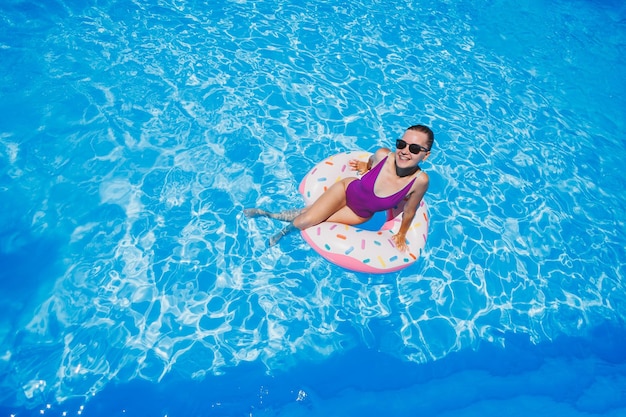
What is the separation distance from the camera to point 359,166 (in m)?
4.98

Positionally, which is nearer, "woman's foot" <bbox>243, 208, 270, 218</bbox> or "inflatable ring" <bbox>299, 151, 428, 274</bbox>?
"inflatable ring" <bbox>299, 151, 428, 274</bbox>

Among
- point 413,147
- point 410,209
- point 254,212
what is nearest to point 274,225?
point 254,212

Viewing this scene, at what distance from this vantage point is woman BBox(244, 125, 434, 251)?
14.0 feet

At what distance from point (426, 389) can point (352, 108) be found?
13.6 ft

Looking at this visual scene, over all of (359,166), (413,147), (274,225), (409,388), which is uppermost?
(413,147)

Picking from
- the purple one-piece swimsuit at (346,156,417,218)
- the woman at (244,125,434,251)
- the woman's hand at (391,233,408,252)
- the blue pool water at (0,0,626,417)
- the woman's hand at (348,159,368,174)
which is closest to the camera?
the blue pool water at (0,0,626,417)

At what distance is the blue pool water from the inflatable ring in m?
0.45

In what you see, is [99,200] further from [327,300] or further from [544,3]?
[544,3]

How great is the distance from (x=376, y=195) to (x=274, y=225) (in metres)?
1.32

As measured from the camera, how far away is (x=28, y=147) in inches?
215

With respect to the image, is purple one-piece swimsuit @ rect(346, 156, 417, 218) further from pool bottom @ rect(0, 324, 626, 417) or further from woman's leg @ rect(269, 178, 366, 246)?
pool bottom @ rect(0, 324, 626, 417)

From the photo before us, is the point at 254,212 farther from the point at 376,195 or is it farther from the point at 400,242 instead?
the point at 400,242

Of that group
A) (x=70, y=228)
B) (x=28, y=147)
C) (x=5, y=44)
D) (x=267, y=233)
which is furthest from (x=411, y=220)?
(x=5, y=44)

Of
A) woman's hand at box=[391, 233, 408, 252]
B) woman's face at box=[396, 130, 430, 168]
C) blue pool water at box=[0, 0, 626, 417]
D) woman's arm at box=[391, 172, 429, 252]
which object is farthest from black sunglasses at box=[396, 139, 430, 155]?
blue pool water at box=[0, 0, 626, 417]
